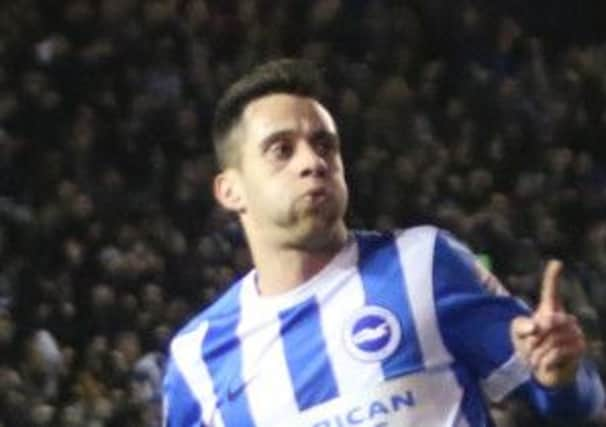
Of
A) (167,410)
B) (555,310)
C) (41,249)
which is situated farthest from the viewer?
(41,249)

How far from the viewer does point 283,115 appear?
9.86 feet

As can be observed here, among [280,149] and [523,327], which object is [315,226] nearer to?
[280,149]

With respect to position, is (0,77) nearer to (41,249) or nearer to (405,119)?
(41,249)

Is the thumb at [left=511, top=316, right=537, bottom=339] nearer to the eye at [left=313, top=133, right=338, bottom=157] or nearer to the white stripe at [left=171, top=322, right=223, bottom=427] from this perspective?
the eye at [left=313, top=133, right=338, bottom=157]

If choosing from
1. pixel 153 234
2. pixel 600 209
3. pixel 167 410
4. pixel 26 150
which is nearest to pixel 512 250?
pixel 600 209

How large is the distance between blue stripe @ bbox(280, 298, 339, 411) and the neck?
0.04m

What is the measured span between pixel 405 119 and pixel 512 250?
0.88 meters

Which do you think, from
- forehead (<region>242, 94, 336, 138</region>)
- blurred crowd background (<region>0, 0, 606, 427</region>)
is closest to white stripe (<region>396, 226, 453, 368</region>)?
forehead (<region>242, 94, 336, 138</region>)

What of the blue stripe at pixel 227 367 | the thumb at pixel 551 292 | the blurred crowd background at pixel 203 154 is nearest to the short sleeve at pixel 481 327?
the thumb at pixel 551 292

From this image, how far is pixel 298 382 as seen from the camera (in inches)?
116

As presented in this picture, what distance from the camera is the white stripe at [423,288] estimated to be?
2.87 m

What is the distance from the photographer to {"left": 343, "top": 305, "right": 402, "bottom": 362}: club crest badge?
2893 millimetres

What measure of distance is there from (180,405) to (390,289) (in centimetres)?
39

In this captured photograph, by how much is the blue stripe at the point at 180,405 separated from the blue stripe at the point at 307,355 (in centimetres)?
18
